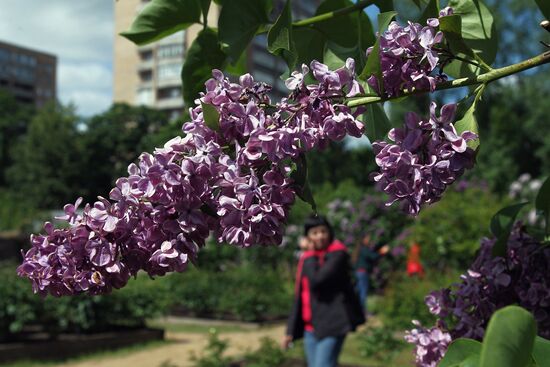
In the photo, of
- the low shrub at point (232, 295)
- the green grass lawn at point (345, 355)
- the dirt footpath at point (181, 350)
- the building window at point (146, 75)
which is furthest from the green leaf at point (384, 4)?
the building window at point (146, 75)

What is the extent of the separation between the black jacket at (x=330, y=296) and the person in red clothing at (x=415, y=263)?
262 inches

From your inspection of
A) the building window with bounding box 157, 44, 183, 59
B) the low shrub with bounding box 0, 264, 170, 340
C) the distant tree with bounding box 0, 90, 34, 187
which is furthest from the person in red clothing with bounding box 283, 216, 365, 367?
the building window with bounding box 157, 44, 183, 59

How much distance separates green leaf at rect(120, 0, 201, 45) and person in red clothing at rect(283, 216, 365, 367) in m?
5.12

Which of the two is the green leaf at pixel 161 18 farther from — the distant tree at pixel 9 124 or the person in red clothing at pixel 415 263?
the distant tree at pixel 9 124

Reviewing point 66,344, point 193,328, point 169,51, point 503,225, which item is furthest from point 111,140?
point 503,225

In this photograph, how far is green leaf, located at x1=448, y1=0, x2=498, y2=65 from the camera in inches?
50.6

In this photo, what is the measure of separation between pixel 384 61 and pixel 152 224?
1.32ft

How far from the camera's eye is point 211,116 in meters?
1.00

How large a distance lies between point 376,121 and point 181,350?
33.5 feet

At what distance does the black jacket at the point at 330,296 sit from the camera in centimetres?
655

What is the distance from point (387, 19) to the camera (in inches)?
42.6

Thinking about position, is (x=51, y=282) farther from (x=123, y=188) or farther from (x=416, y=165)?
(x=416, y=165)

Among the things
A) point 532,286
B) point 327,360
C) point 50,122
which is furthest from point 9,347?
point 50,122

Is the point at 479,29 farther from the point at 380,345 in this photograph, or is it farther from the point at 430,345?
the point at 380,345
